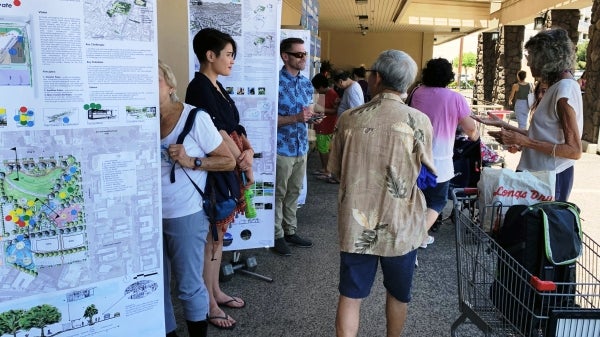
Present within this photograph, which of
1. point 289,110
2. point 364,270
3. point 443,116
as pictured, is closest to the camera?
point 364,270

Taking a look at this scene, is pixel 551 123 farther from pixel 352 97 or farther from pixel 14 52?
pixel 352 97

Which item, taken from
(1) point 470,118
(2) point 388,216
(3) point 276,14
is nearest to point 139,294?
(2) point 388,216

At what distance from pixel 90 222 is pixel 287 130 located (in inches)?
93.3

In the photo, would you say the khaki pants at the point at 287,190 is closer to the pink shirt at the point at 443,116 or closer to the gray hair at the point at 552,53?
the pink shirt at the point at 443,116

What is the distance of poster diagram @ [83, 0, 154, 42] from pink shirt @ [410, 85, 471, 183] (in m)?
2.38

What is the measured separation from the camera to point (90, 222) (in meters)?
1.95

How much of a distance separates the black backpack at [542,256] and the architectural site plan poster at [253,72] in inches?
79.2

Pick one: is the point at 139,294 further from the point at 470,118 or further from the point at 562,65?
the point at 470,118

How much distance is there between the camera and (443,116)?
3734 millimetres

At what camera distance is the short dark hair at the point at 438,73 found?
377 centimetres

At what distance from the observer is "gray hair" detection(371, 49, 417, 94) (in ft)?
6.98

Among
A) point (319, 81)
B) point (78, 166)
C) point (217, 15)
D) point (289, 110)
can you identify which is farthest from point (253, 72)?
point (319, 81)

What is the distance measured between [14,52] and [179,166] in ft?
2.89

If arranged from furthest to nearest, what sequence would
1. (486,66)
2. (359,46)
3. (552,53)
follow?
(359,46)
(486,66)
(552,53)
